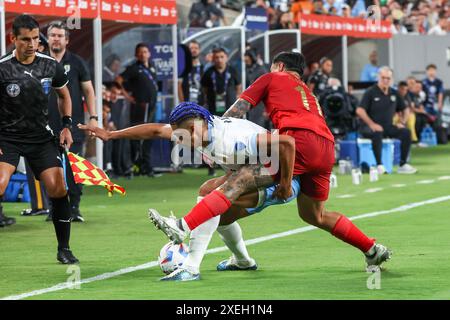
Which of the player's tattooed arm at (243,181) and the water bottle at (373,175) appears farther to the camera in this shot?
the water bottle at (373,175)

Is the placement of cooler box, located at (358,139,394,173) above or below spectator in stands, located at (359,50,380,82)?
below

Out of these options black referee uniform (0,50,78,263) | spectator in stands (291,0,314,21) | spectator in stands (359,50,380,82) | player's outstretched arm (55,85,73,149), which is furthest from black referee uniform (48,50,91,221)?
spectator in stands (359,50,380,82)

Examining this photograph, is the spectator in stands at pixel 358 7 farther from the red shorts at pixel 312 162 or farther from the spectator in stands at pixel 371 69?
the red shorts at pixel 312 162

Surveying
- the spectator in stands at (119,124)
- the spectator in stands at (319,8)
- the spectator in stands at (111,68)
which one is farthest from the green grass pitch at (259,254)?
the spectator in stands at (319,8)

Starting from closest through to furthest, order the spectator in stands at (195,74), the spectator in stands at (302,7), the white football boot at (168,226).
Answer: the white football boot at (168,226) → the spectator in stands at (195,74) → the spectator in stands at (302,7)

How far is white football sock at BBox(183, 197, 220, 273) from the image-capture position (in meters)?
9.56

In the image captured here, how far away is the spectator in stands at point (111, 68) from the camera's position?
24125 mm

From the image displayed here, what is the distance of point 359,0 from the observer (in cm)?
3588

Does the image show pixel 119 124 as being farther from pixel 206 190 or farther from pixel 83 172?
pixel 206 190

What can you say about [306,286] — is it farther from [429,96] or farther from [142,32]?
[429,96]

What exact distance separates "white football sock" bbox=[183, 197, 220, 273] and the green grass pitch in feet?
0.50

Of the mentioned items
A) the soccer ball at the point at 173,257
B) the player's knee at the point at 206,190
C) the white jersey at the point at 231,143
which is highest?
the white jersey at the point at 231,143

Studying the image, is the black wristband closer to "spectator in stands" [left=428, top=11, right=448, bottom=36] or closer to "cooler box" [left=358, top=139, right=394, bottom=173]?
"cooler box" [left=358, top=139, right=394, bottom=173]

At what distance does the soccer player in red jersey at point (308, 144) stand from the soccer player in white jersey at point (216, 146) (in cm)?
25
